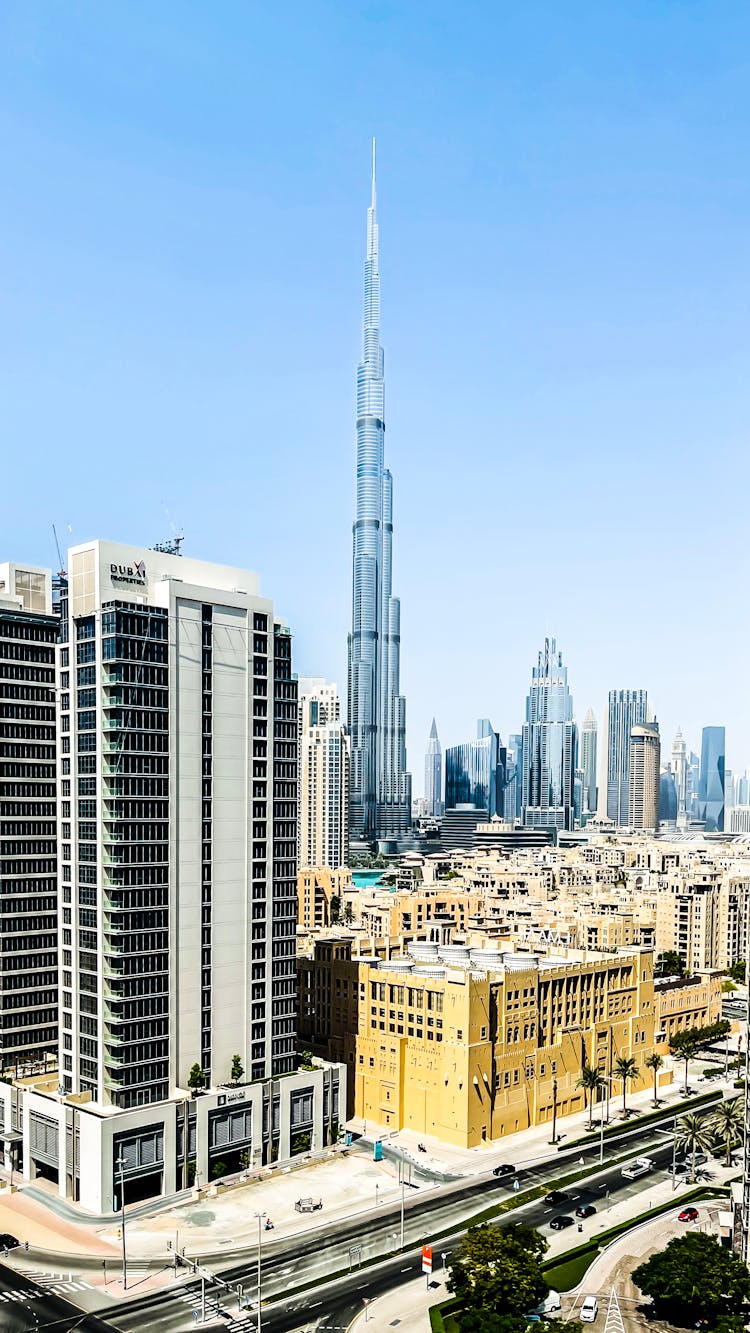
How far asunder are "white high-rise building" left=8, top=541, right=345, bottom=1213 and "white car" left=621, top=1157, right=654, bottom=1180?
34.7 metres

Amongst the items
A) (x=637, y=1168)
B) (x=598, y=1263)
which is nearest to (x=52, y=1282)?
(x=598, y=1263)

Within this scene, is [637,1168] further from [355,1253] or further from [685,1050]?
[355,1253]

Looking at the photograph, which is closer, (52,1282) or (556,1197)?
(52,1282)

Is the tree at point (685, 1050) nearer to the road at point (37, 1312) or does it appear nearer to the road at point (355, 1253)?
the road at point (355, 1253)

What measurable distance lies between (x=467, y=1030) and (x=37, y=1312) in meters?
56.8

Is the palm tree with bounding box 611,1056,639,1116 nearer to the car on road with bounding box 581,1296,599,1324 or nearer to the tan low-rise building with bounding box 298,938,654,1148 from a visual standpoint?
the tan low-rise building with bounding box 298,938,654,1148

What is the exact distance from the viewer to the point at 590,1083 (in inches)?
Answer: 5591

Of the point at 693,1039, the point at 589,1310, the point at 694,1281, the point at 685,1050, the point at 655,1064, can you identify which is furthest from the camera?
the point at 693,1039

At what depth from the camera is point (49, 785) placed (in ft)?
452

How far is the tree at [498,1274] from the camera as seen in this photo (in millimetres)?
84375

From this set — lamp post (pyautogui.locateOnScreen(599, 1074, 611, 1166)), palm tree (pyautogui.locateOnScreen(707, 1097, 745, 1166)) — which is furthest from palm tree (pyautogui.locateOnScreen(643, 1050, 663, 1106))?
palm tree (pyautogui.locateOnScreen(707, 1097, 745, 1166))

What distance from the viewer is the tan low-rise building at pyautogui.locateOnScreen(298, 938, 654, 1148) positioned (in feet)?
435

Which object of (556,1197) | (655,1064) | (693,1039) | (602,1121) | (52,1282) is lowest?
(602,1121)

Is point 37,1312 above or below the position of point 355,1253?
above
